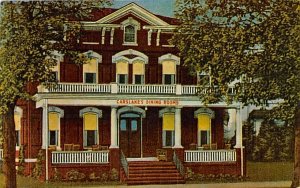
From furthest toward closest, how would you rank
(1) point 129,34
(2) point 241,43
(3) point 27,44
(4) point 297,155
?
(4) point 297,155 < (2) point 241,43 < (1) point 129,34 < (3) point 27,44

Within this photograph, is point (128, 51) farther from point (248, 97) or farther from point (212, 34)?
point (248, 97)

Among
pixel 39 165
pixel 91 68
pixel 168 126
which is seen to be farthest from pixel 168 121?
pixel 39 165

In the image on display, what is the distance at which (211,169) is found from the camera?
3732 millimetres

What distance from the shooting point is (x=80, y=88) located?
3.61m

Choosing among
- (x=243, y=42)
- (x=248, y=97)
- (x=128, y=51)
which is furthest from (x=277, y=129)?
(x=128, y=51)

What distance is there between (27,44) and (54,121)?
1.38 feet

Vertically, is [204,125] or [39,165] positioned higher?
[204,125]

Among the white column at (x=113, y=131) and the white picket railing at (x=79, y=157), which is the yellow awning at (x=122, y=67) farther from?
the white picket railing at (x=79, y=157)

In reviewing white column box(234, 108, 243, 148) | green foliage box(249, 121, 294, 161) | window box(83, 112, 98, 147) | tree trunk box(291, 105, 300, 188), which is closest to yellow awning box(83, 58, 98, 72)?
window box(83, 112, 98, 147)

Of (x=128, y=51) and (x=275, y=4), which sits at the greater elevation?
(x=275, y=4)

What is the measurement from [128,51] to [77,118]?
44 cm

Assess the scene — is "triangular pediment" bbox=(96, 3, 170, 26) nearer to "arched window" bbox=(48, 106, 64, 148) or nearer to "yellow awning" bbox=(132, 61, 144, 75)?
"yellow awning" bbox=(132, 61, 144, 75)

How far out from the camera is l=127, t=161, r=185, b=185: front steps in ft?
12.0

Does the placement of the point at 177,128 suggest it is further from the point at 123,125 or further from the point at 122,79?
the point at 122,79
